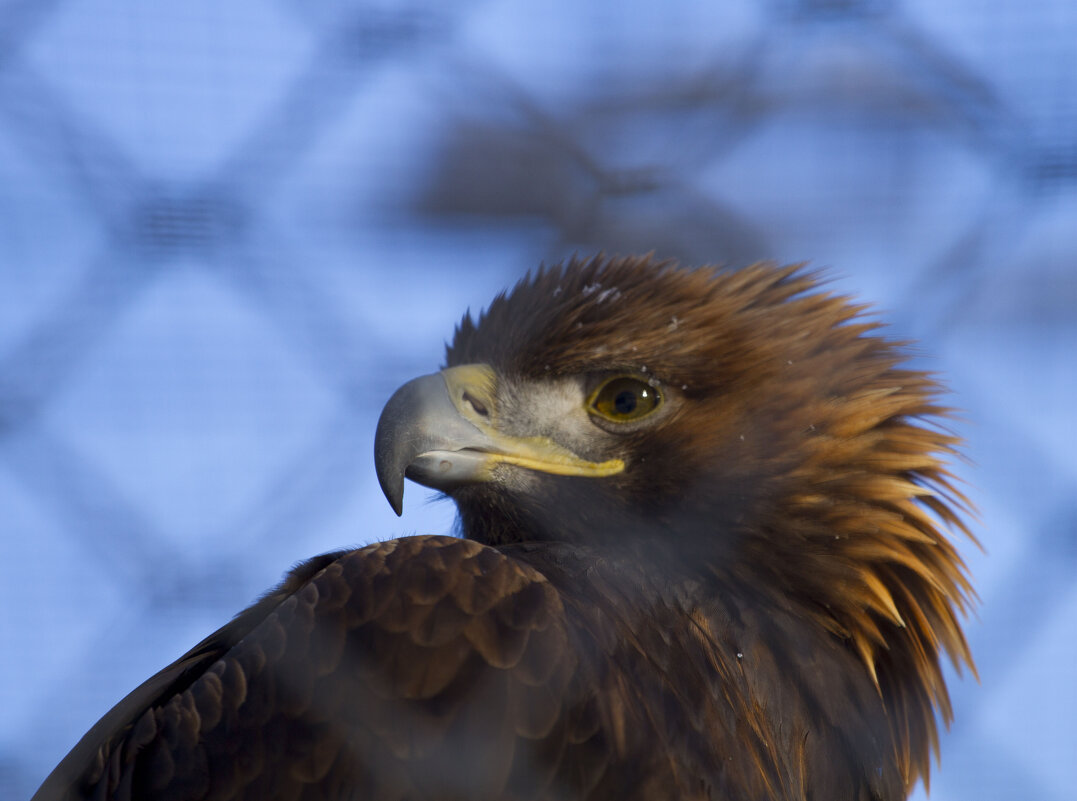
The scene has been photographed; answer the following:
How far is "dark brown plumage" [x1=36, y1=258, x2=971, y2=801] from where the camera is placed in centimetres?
120

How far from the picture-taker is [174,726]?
126 centimetres

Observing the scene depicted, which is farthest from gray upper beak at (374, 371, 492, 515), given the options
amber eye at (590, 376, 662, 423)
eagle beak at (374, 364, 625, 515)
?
amber eye at (590, 376, 662, 423)

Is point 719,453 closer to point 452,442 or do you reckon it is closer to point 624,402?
point 624,402

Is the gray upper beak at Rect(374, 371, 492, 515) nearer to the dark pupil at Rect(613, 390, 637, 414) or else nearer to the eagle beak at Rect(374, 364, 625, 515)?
the eagle beak at Rect(374, 364, 625, 515)

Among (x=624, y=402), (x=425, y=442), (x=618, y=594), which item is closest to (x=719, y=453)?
(x=624, y=402)

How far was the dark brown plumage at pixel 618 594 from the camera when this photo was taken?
1.20m

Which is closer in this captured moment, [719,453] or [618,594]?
[618,594]

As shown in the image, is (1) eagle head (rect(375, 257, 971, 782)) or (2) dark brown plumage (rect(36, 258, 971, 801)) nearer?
(2) dark brown plumage (rect(36, 258, 971, 801))

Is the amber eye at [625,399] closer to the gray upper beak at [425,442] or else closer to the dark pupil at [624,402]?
the dark pupil at [624,402]

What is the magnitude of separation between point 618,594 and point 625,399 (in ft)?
1.21

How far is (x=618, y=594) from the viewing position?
4.67 feet

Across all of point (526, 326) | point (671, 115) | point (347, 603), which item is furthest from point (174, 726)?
point (671, 115)

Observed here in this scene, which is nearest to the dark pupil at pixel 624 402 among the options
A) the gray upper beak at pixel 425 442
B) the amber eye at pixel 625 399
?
the amber eye at pixel 625 399

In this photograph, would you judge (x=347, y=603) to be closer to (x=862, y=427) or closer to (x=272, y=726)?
(x=272, y=726)
